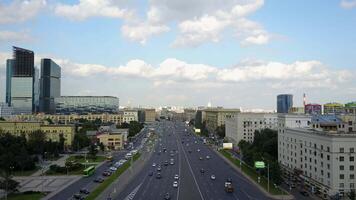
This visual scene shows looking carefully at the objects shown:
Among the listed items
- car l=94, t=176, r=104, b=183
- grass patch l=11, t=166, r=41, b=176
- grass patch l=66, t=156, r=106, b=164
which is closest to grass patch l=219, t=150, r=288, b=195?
car l=94, t=176, r=104, b=183

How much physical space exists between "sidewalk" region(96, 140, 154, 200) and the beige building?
28.7m

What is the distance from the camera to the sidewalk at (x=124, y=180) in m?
48.9

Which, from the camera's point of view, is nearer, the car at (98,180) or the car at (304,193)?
the car at (304,193)

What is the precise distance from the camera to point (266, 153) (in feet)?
219

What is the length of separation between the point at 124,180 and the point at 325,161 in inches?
1117

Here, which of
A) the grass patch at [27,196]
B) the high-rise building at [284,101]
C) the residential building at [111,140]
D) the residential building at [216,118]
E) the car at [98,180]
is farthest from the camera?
the high-rise building at [284,101]

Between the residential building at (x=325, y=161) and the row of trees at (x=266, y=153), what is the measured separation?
12.5ft

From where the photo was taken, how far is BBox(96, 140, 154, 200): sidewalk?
48.9 meters

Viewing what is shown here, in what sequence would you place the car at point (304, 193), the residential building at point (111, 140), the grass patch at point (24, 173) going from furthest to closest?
1. the residential building at point (111, 140)
2. the grass patch at point (24, 173)
3. the car at point (304, 193)

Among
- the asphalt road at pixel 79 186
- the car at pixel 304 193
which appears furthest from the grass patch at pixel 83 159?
the car at pixel 304 193

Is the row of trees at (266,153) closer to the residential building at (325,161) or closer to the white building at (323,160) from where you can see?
the white building at (323,160)

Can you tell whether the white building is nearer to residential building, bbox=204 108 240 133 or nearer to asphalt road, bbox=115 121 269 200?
asphalt road, bbox=115 121 269 200

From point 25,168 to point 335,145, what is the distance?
50328 mm

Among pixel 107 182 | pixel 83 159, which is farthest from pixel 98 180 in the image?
pixel 83 159
